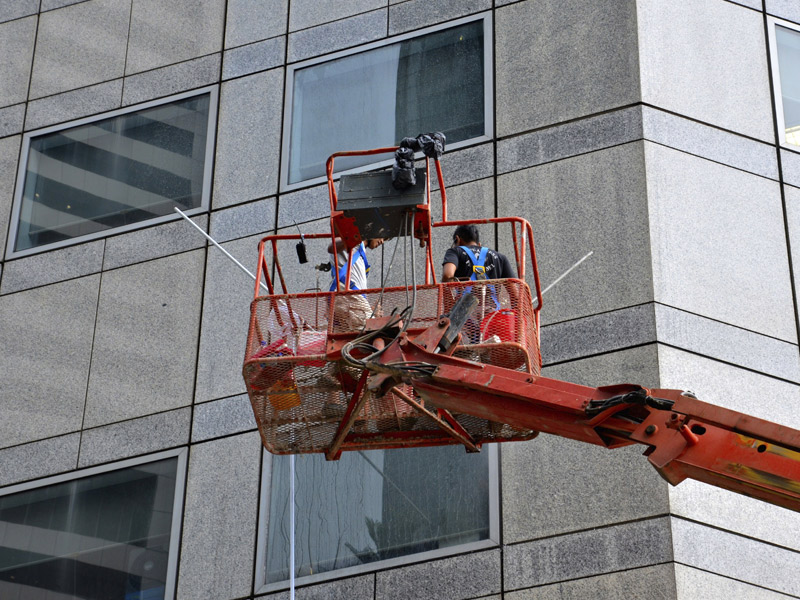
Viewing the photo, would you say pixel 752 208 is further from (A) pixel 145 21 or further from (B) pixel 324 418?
(A) pixel 145 21

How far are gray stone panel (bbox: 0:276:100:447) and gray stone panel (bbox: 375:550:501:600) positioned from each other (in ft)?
18.4

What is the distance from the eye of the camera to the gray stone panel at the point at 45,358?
20.3 metres

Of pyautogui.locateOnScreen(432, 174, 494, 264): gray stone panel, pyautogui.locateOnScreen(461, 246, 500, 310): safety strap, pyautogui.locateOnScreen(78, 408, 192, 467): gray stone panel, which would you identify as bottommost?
pyautogui.locateOnScreen(461, 246, 500, 310): safety strap

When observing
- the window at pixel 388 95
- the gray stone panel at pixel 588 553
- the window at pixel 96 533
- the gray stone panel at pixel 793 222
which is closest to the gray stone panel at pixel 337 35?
the window at pixel 388 95

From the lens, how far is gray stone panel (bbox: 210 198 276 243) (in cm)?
2028

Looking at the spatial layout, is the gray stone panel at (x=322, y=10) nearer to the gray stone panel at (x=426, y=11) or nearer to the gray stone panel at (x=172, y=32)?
the gray stone panel at (x=426, y=11)

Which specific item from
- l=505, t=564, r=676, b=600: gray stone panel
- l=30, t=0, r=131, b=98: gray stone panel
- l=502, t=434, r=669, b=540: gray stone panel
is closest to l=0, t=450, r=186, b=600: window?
l=502, t=434, r=669, b=540: gray stone panel

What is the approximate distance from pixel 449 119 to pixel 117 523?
279 inches

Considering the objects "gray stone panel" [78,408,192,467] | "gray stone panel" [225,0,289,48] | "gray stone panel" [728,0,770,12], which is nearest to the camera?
"gray stone panel" [78,408,192,467]

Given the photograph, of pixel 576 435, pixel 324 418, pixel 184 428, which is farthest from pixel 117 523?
pixel 576 435

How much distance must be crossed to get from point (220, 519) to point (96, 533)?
2101 millimetres

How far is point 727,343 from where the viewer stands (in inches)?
677

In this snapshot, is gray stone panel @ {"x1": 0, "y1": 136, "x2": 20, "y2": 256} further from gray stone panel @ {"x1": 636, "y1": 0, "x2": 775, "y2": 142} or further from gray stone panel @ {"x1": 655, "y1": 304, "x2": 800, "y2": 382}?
gray stone panel @ {"x1": 655, "y1": 304, "x2": 800, "y2": 382}

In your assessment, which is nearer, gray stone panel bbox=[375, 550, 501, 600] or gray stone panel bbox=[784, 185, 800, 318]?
gray stone panel bbox=[375, 550, 501, 600]
